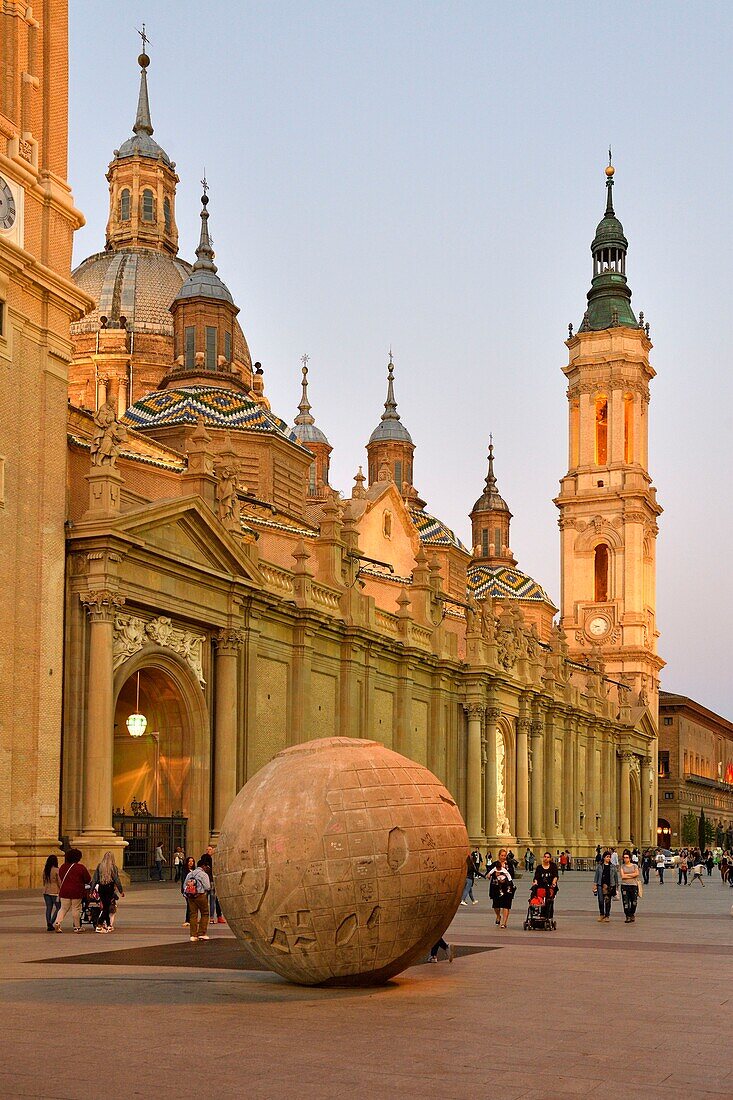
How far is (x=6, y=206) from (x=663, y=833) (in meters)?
112

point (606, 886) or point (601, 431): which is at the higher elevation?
point (601, 431)

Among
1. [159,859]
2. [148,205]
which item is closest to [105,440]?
[159,859]

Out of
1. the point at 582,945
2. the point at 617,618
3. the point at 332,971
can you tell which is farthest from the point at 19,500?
the point at 617,618

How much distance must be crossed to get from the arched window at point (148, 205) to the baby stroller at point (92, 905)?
6686 centimetres

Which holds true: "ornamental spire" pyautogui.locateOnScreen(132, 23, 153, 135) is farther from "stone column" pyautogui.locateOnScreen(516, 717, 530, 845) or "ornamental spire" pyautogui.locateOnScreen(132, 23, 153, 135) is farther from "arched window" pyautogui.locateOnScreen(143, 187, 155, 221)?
"stone column" pyautogui.locateOnScreen(516, 717, 530, 845)

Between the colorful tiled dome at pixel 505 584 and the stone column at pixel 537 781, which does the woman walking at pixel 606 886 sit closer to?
the stone column at pixel 537 781

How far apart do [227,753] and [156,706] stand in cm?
245

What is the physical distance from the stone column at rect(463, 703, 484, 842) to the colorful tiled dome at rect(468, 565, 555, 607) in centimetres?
4387

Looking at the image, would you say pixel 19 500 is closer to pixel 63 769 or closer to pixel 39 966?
pixel 63 769

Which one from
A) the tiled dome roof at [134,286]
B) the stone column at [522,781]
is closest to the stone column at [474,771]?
the stone column at [522,781]

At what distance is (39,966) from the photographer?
17375 millimetres

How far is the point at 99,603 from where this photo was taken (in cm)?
3506

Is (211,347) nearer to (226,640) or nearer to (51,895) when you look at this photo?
(226,640)

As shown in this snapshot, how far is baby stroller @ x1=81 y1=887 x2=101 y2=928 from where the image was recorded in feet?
74.7
